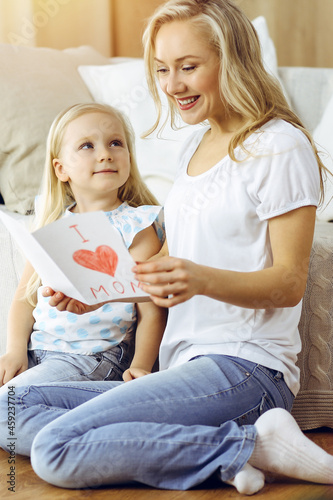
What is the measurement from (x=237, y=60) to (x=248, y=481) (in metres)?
0.66

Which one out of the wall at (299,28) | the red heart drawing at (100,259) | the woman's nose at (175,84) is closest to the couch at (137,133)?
the woman's nose at (175,84)

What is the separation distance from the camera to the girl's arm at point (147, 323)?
49.8 inches

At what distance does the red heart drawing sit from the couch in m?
0.47

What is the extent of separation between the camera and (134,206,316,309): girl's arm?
0.90 m

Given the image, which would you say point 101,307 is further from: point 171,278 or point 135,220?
point 171,278

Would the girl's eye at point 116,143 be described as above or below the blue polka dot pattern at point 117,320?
above

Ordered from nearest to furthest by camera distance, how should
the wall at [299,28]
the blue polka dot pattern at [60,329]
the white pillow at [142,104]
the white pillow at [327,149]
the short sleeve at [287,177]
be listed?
the short sleeve at [287,177] → the blue polka dot pattern at [60,329] → the white pillow at [327,149] → the white pillow at [142,104] → the wall at [299,28]

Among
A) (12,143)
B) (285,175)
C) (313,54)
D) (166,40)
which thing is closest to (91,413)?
(285,175)

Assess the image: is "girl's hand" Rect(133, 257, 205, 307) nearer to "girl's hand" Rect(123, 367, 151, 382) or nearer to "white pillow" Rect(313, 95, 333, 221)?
"girl's hand" Rect(123, 367, 151, 382)

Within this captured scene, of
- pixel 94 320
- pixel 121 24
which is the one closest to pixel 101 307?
pixel 94 320

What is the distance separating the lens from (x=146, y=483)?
100 cm

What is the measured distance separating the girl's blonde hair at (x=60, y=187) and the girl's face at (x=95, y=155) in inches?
0.9

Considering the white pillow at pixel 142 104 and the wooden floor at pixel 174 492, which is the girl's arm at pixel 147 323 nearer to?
the wooden floor at pixel 174 492

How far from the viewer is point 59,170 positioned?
1.40 metres
